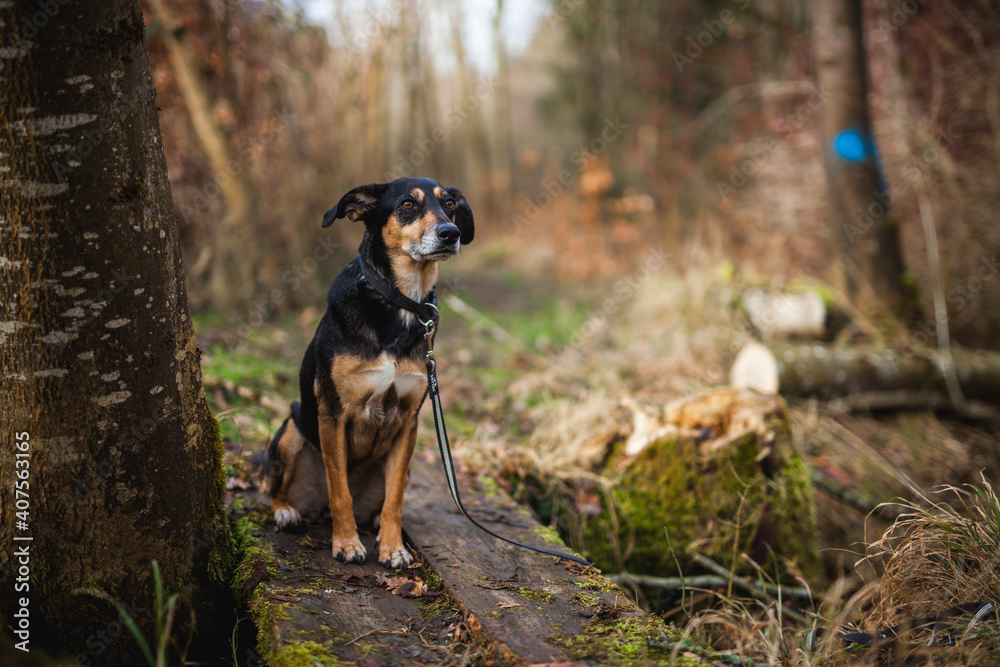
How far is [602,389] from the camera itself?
16.6 feet

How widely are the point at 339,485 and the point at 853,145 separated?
20.4 ft

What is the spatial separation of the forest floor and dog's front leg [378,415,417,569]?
3.27ft

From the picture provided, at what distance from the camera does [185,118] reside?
293 inches

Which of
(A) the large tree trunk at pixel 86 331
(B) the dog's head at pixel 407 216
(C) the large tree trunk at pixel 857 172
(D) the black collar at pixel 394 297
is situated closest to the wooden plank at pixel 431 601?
(A) the large tree trunk at pixel 86 331

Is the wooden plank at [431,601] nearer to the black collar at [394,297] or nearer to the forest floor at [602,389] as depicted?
the forest floor at [602,389]

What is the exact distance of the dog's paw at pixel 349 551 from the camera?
103 inches

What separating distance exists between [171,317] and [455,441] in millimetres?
2527

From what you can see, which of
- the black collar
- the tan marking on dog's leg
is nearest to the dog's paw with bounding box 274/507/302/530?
the tan marking on dog's leg

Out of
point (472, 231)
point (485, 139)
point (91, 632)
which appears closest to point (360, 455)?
point (91, 632)

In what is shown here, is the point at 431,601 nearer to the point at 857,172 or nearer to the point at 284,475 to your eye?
the point at 284,475

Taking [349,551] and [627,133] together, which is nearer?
[349,551]

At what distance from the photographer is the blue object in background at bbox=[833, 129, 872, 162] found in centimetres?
615

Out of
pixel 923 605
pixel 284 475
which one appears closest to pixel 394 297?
pixel 284 475

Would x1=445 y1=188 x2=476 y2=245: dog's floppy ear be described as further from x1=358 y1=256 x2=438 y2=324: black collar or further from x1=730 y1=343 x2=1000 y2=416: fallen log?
x1=730 y1=343 x2=1000 y2=416: fallen log
